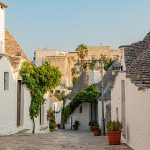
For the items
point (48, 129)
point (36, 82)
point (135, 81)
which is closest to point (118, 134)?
point (135, 81)

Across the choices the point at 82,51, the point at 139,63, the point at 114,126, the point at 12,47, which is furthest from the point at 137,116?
the point at 82,51

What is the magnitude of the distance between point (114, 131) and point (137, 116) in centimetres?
294

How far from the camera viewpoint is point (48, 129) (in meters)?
33.9

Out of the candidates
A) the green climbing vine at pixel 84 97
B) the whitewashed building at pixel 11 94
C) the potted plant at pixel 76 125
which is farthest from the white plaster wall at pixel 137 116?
the potted plant at pixel 76 125

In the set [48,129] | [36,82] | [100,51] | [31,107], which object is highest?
[100,51]

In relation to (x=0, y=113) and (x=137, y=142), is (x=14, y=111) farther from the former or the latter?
(x=137, y=142)

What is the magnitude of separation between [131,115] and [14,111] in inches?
446

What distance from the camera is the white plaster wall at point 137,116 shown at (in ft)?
41.9

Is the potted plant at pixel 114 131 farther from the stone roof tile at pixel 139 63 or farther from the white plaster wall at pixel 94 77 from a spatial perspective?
the white plaster wall at pixel 94 77

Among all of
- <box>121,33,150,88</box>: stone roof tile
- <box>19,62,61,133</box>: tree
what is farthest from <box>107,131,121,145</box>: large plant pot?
<box>19,62,61,133</box>: tree

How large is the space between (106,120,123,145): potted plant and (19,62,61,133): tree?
11034mm

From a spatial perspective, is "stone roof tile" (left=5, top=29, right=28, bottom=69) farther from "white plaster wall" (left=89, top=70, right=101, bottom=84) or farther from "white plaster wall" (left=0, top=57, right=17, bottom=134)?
"white plaster wall" (left=89, top=70, right=101, bottom=84)

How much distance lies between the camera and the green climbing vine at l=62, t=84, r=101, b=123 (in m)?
37.2

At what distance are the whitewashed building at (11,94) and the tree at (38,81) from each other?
0.40m
